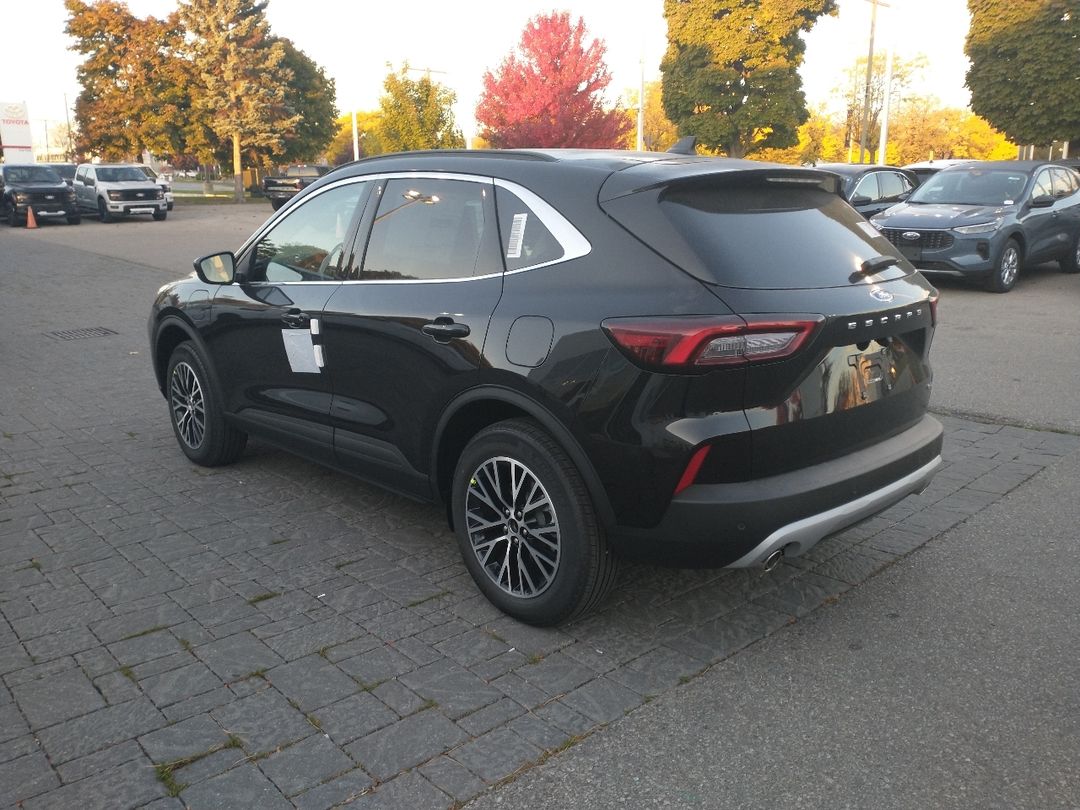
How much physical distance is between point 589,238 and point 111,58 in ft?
173

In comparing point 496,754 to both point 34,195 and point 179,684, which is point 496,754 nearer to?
point 179,684

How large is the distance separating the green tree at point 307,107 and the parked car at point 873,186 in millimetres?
41457

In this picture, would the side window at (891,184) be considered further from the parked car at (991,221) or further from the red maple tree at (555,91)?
the red maple tree at (555,91)

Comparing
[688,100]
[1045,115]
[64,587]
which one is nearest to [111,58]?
[688,100]

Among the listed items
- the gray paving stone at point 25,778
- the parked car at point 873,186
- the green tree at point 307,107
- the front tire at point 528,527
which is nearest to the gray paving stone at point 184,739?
the gray paving stone at point 25,778

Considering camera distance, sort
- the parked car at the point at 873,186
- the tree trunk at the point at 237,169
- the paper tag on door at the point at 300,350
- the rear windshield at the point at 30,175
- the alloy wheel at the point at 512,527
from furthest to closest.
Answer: the tree trunk at the point at 237,169
the rear windshield at the point at 30,175
the parked car at the point at 873,186
the paper tag on door at the point at 300,350
the alloy wheel at the point at 512,527

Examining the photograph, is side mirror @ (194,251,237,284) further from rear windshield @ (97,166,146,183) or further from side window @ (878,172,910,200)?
rear windshield @ (97,166,146,183)

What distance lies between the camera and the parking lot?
2.86 m

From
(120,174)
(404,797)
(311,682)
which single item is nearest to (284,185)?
(120,174)

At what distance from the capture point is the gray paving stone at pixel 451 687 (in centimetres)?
319

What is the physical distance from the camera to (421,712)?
314cm

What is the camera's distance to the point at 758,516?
10.5 ft

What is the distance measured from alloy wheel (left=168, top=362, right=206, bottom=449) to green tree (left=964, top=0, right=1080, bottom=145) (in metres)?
29.8

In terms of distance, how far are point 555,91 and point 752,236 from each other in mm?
36091
